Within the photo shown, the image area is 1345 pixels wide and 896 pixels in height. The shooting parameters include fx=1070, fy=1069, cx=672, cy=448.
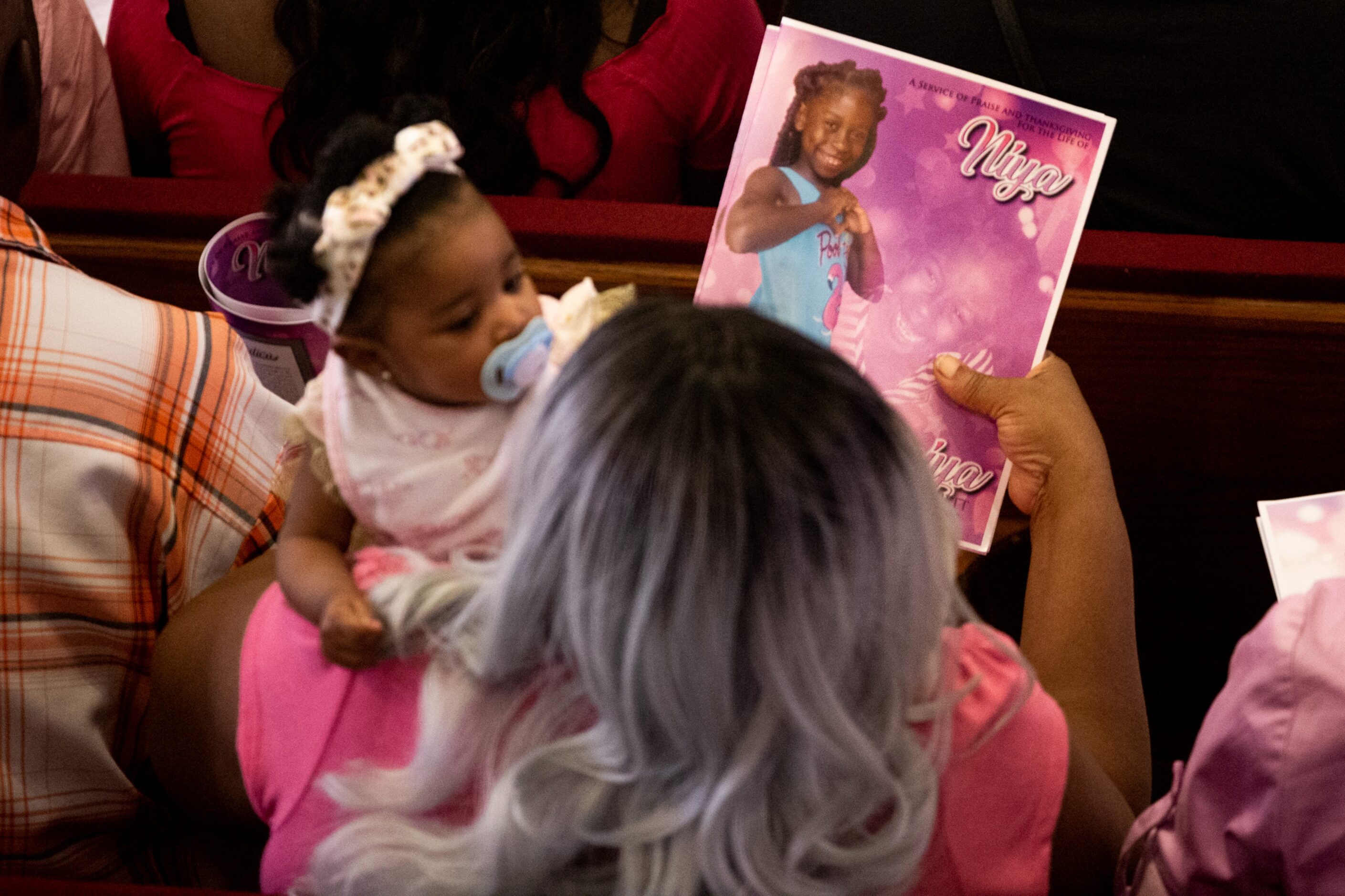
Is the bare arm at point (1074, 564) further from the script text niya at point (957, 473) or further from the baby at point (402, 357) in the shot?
the baby at point (402, 357)

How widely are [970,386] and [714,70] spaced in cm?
57

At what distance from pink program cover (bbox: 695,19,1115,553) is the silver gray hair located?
497mm

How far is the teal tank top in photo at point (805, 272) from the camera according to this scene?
112cm

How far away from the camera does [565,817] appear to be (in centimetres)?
62

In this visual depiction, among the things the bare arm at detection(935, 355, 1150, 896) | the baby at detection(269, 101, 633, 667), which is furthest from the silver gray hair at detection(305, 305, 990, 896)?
the bare arm at detection(935, 355, 1150, 896)

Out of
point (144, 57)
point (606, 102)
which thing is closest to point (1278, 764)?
point (606, 102)

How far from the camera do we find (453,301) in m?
0.75

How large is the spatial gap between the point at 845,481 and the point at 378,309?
369 mm

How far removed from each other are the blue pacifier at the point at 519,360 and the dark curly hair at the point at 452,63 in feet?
1.96

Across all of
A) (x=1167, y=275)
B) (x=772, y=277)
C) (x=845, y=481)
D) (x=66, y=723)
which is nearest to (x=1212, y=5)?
(x=1167, y=275)

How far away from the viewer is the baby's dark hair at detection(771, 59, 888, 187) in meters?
1.12

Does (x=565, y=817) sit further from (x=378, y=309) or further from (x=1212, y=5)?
(x=1212, y=5)

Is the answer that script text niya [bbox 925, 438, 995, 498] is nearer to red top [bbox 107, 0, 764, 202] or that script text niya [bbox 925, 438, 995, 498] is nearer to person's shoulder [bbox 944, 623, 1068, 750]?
person's shoulder [bbox 944, 623, 1068, 750]

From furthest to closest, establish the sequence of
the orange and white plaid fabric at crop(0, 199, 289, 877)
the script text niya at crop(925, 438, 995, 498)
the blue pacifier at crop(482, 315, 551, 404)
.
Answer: the script text niya at crop(925, 438, 995, 498) < the orange and white plaid fabric at crop(0, 199, 289, 877) < the blue pacifier at crop(482, 315, 551, 404)
